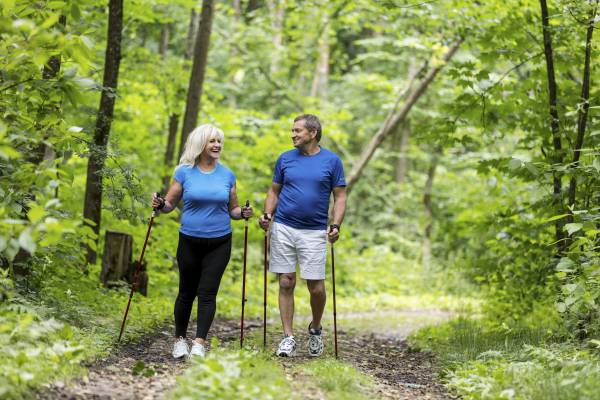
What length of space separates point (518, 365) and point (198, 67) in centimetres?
837

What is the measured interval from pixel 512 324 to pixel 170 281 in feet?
18.2

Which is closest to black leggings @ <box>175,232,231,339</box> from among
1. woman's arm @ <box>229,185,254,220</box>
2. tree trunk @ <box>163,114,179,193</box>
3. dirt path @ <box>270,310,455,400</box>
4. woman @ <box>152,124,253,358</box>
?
woman @ <box>152,124,253,358</box>

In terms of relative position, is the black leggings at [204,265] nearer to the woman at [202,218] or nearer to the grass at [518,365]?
the woman at [202,218]

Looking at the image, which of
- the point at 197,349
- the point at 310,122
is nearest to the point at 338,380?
the point at 197,349

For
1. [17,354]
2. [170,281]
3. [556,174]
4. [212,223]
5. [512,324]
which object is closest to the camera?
[17,354]

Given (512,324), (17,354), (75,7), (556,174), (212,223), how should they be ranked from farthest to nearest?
1. (512,324)
2. (556,174)
3. (212,223)
4. (75,7)
5. (17,354)

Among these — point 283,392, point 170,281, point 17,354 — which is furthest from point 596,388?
point 170,281

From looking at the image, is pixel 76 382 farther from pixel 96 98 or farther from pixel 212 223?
pixel 96 98

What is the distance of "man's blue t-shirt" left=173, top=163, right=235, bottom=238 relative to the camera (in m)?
6.43

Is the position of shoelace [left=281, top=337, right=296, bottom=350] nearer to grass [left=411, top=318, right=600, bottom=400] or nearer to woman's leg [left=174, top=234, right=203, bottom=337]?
woman's leg [left=174, top=234, right=203, bottom=337]

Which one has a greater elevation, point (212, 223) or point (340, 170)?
point (340, 170)

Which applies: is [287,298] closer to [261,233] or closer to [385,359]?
[385,359]

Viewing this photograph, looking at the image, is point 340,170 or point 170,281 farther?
point 170,281

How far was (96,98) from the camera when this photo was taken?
41.1ft
